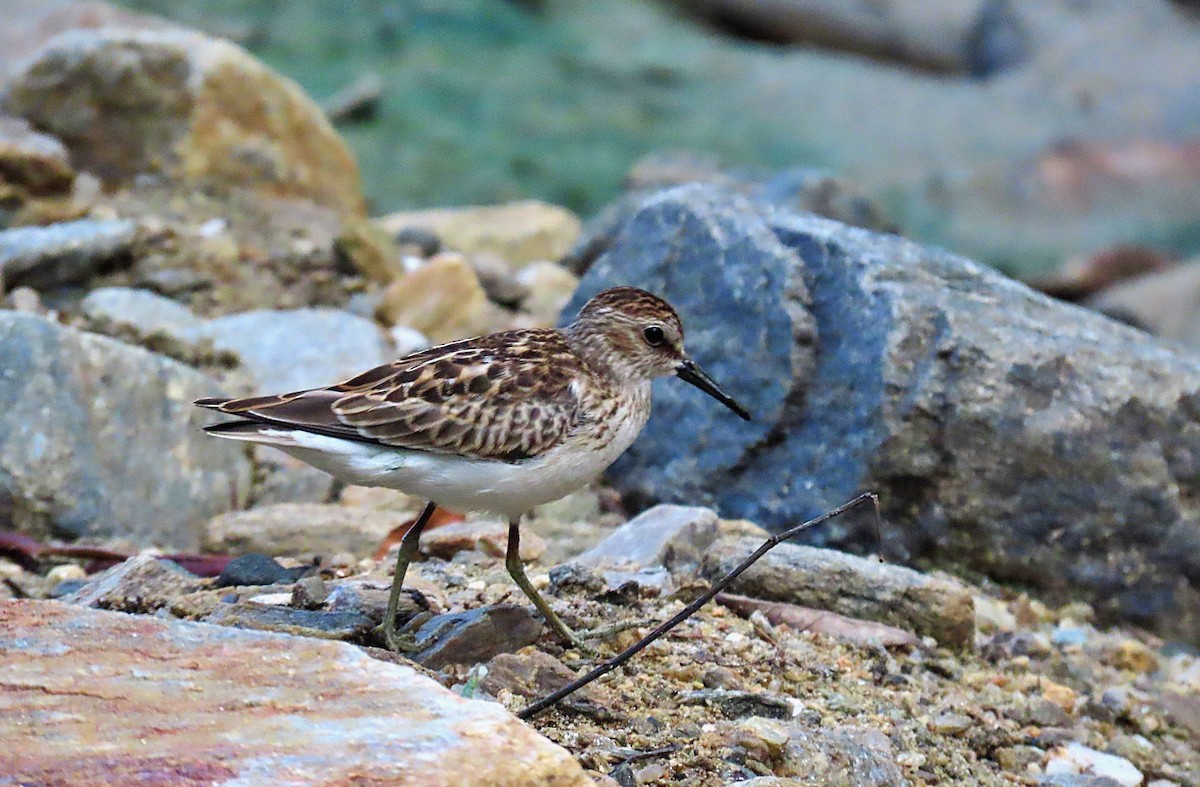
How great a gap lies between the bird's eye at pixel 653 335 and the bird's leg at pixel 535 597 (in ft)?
3.02

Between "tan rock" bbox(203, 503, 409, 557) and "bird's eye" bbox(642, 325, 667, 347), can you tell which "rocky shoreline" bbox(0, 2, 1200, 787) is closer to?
"tan rock" bbox(203, 503, 409, 557)

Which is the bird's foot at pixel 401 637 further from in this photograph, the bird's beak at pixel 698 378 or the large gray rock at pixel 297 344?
the large gray rock at pixel 297 344

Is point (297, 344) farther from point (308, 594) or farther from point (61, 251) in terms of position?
point (308, 594)

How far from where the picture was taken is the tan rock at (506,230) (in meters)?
12.0

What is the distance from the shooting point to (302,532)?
21.8 ft

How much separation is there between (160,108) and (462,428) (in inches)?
264

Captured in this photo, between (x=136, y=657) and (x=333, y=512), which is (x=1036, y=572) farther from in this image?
(x=136, y=657)

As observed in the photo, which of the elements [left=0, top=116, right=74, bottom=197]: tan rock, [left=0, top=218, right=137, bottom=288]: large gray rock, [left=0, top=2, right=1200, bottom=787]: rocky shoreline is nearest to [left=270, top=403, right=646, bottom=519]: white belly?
[left=0, top=2, right=1200, bottom=787]: rocky shoreline

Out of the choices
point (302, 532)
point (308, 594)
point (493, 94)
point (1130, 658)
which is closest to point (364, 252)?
point (302, 532)

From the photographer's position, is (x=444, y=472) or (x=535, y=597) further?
(x=535, y=597)

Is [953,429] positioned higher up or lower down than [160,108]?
higher up

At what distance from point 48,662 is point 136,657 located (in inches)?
8.6

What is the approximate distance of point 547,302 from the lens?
10461 mm

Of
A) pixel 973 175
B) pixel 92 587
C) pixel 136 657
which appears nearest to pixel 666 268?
pixel 92 587
